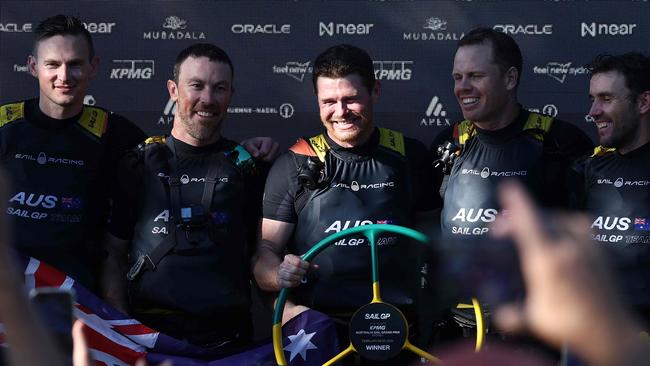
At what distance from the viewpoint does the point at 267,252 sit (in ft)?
13.2

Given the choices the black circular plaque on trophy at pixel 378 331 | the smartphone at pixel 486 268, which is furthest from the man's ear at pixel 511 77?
the smartphone at pixel 486 268

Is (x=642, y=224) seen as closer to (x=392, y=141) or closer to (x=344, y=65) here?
(x=392, y=141)

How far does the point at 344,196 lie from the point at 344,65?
0.57 m

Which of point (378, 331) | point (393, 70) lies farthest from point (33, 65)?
point (378, 331)

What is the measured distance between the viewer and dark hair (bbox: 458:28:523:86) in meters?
4.20

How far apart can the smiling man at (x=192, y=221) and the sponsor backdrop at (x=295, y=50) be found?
863mm

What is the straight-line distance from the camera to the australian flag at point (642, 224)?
3.85 metres

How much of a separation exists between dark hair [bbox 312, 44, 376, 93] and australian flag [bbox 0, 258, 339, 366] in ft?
3.39

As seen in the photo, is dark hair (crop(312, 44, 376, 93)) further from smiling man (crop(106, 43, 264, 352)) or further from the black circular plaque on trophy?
the black circular plaque on trophy

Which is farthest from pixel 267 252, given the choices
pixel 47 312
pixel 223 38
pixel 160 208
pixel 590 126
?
pixel 47 312

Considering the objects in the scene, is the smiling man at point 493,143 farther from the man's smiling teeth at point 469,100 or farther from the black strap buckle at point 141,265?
the black strap buckle at point 141,265

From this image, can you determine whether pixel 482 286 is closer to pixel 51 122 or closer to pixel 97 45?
pixel 51 122

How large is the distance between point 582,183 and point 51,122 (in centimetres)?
232

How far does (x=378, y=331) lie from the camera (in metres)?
3.38
